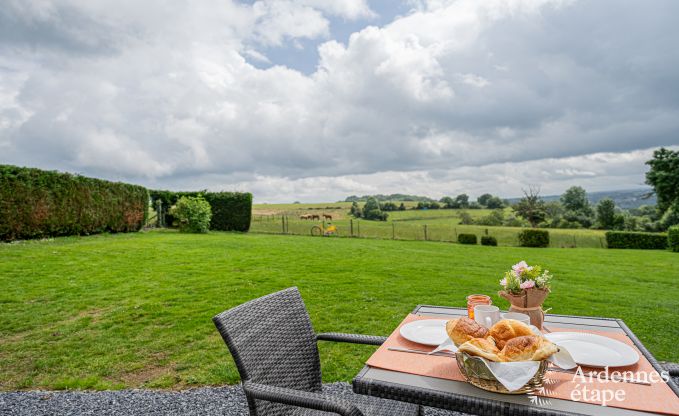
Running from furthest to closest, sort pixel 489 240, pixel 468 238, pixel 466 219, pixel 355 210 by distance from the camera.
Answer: pixel 466 219, pixel 355 210, pixel 468 238, pixel 489 240

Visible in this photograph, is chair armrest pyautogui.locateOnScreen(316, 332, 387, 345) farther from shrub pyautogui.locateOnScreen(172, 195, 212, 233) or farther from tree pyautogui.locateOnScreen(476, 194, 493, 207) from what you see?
tree pyautogui.locateOnScreen(476, 194, 493, 207)

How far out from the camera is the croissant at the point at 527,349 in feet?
3.68

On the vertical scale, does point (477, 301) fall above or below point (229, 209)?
below

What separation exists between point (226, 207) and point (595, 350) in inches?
764

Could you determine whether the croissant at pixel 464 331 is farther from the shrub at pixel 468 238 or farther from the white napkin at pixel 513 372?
the shrub at pixel 468 238

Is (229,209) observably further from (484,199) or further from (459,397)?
(484,199)

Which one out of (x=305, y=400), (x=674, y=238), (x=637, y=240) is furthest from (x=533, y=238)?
(x=305, y=400)

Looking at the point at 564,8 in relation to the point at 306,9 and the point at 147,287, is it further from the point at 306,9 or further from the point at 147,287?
the point at 147,287

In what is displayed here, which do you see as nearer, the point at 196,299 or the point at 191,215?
the point at 196,299

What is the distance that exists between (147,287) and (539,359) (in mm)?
6520

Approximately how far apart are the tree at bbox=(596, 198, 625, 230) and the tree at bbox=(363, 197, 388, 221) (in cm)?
2234

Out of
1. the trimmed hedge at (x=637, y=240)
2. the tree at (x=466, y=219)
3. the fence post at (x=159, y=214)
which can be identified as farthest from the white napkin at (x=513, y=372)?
the tree at (x=466, y=219)

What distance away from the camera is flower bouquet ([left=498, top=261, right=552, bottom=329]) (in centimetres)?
161

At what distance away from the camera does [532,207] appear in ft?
90.1
